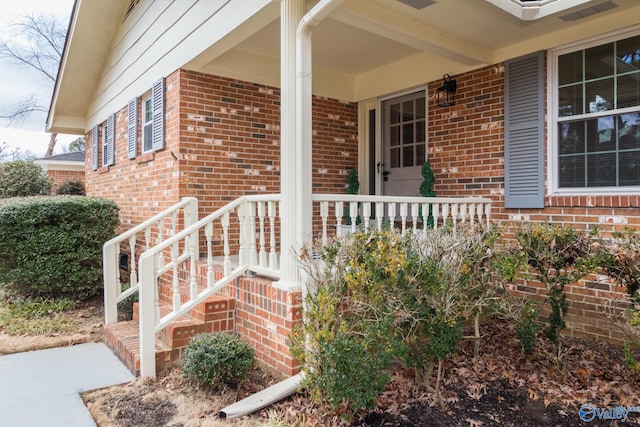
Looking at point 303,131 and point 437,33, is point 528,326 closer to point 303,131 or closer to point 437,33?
point 303,131

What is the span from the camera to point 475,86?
5.26 metres

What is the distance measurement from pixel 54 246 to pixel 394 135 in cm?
521

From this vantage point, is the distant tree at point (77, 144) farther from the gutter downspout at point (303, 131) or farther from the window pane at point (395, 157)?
the gutter downspout at point (303, 131)

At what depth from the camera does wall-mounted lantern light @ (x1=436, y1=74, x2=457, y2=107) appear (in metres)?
5.46

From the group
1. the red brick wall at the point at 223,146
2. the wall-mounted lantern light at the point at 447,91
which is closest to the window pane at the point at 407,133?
the wall-mounted lantern light at the point at 447,91

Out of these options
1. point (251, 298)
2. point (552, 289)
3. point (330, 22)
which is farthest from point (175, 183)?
point (552, 289)

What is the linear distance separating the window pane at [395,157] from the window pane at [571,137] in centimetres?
237

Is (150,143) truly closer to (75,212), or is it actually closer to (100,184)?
(75,212)

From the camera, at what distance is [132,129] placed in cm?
701

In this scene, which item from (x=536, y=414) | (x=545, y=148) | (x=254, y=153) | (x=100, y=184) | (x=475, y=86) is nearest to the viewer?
(x=536, y=414)

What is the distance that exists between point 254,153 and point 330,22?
203cm

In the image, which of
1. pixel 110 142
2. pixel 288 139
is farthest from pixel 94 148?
pixel 288 139

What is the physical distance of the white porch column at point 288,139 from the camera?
3.60m

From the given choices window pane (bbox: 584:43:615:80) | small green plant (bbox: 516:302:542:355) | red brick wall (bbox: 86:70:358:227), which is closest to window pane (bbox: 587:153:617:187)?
window pane (bbox: 584:43:615:80)
